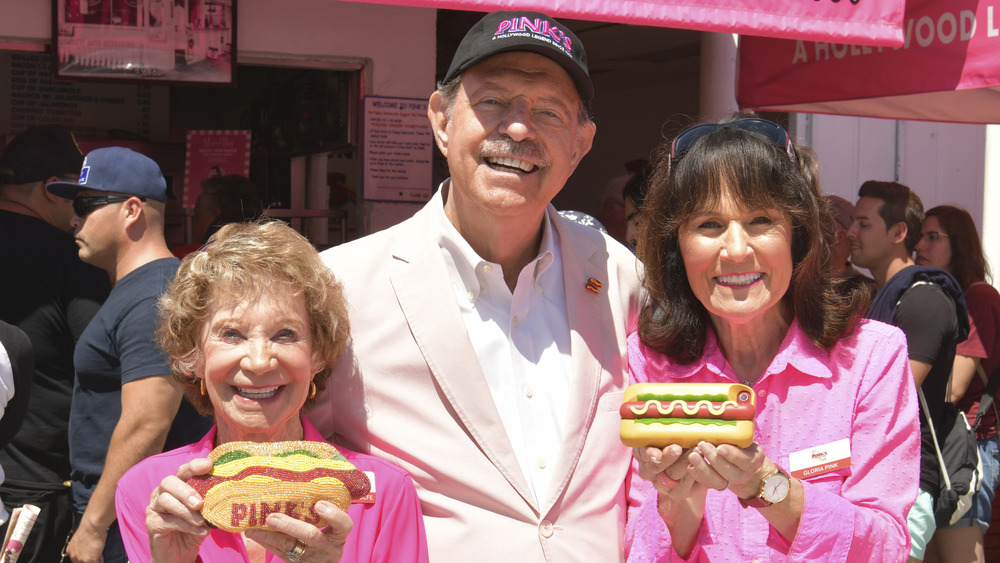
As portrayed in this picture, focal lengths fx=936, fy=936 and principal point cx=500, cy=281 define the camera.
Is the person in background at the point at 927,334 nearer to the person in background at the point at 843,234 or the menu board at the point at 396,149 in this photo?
the person in background at the point at 843,234

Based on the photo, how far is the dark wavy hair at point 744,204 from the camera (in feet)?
7.32

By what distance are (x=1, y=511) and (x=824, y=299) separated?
239cm

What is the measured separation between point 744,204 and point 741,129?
0.73 feet

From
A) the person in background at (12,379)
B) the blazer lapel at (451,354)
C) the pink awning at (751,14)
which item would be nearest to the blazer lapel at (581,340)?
the blazer lapel at (451,354)

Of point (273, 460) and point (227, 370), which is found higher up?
point (227, 370)

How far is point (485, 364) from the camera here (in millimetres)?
2367

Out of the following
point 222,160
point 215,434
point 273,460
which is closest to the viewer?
point 273,460

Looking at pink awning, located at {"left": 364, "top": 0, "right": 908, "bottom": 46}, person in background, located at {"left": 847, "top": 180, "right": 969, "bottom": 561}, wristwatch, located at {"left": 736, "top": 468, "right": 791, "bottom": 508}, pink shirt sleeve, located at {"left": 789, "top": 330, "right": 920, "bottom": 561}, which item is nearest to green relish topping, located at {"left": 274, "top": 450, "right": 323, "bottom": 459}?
wristwatch, located at {"left": 736, "top": 468, "right": 791, "bottom": 508}

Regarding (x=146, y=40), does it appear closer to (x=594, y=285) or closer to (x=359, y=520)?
(x=594, y=285)

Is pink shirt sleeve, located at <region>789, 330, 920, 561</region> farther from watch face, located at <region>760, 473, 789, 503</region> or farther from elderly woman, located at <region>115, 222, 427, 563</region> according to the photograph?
elderly woman, located at <region>115, 222, 427, 563</region>

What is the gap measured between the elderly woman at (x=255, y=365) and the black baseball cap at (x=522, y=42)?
669mm

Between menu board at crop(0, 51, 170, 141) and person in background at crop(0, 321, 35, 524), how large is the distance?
4.59m

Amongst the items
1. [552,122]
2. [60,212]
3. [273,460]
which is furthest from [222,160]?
[273,460]

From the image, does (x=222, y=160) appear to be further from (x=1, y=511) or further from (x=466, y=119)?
(x=466, y=119)
